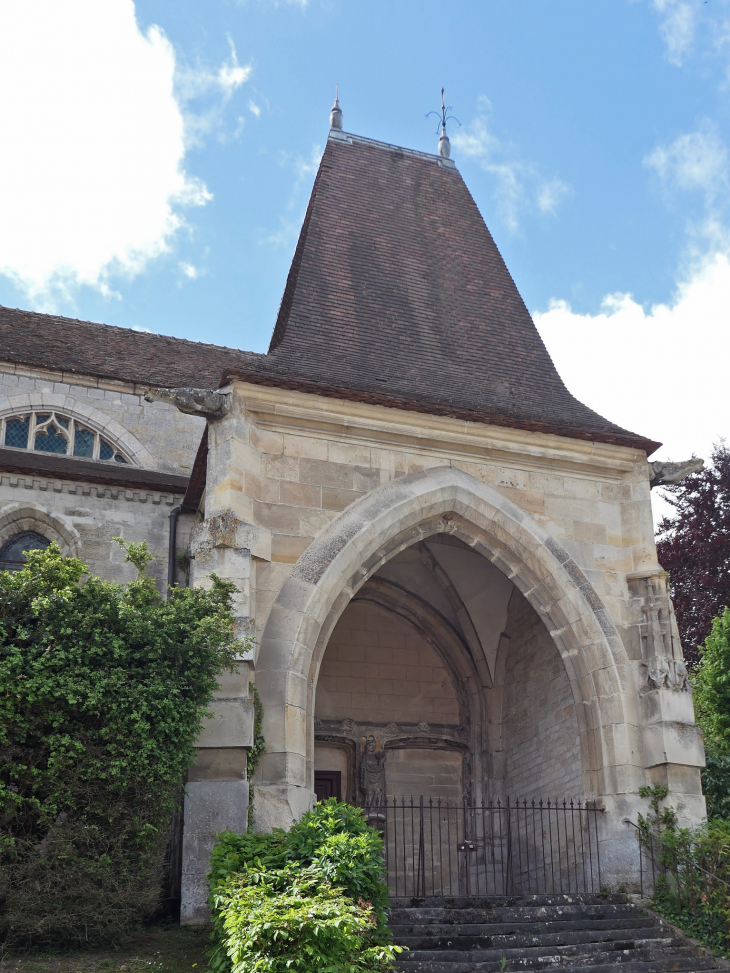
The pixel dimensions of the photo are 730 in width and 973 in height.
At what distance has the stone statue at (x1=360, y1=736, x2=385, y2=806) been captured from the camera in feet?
45.4

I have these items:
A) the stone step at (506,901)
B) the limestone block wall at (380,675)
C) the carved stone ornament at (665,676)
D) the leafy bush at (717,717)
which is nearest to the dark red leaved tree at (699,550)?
the leafy bush at (717,717)

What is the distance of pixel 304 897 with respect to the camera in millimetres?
7223

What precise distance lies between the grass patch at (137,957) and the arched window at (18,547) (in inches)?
251

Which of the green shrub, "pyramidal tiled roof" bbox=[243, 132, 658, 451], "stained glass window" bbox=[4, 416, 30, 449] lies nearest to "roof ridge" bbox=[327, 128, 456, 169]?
"pyramidal tiled roof" bbox=[243, 132, 658, 451]

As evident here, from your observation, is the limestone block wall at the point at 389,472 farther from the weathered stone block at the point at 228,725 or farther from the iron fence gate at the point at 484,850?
the iron fence gate at the point at 484,850

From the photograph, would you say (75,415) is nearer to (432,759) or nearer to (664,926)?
(432,759)

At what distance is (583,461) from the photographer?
489 inches

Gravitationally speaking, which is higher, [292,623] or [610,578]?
[610,578]

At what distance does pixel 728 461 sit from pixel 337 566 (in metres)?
10.5

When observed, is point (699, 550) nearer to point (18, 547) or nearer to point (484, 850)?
point (484, 850)

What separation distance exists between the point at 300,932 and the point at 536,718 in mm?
7021

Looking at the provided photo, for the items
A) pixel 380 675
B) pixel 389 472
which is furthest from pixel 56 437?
pixel 389 472

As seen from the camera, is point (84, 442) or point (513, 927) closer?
point (513, 927)

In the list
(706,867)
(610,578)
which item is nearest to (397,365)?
(610,578)
